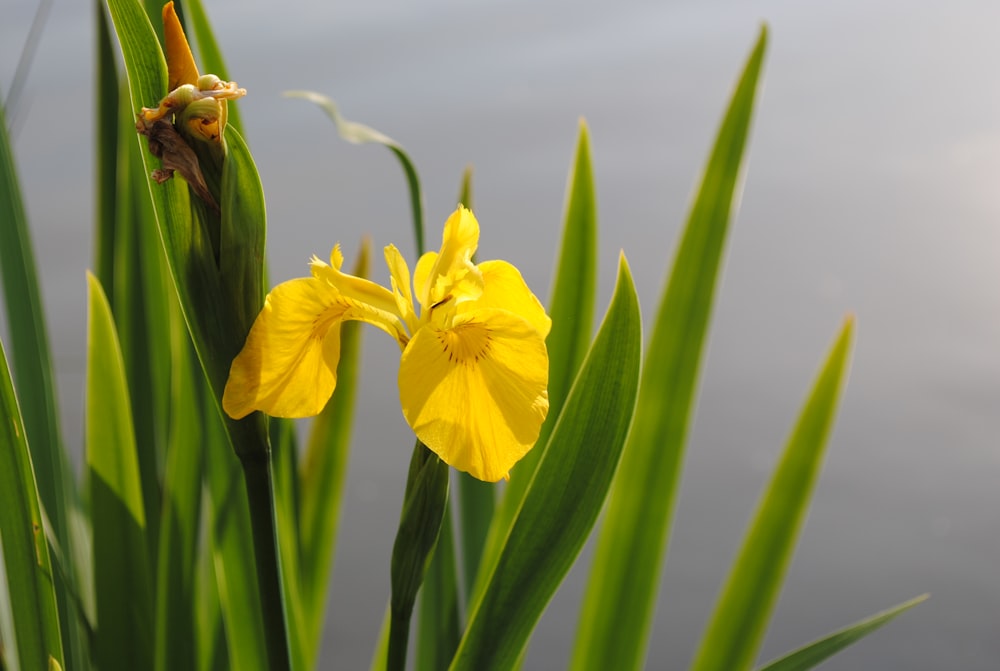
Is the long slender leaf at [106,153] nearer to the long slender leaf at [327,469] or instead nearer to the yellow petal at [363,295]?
the long slender leaf at [327,469]

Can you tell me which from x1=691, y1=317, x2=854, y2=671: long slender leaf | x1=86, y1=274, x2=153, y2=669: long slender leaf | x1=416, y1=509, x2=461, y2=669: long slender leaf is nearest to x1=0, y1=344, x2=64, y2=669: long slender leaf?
x1=86, y1=274, x2=153, y2=669: long slender leaf

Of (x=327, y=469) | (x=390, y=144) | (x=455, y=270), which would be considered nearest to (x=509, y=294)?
(x=455, y=270)

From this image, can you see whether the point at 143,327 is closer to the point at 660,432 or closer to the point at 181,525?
the point at 181,525

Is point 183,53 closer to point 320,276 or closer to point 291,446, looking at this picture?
point 320,276

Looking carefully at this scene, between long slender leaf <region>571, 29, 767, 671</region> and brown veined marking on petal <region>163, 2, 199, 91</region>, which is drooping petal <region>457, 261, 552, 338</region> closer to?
brown veined marking on petal <region>163, 2, 199, 91</region>

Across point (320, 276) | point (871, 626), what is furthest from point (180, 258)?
point (871, 626)

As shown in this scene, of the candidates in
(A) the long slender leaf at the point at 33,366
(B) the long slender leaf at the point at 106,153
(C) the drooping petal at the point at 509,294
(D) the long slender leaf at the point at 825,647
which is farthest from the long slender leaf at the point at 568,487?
(B) the long slender leaf at the point at 106,153
